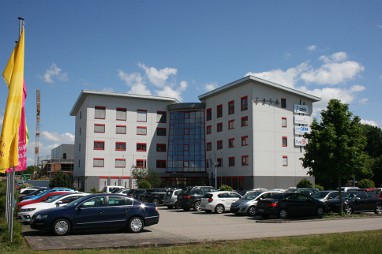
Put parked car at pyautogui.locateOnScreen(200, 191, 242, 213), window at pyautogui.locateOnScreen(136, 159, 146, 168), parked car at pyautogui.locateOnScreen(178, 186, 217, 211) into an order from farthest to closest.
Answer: window at pyautogui.locateOnScreen(136, 159, 146, 168) → parked car at pyautogui.locateOnScreen(178, 186, 217, 211) → parked car at pyautogui.locateOnScreen(200, 191, 242, 213)

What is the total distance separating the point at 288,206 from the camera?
72.8 feet

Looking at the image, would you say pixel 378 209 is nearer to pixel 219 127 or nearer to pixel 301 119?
pixel 301 119

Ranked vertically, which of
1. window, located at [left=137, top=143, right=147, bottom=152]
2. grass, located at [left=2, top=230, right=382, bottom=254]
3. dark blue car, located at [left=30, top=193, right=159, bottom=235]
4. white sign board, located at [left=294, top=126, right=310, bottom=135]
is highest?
white sign board, located at [left=294, top=126, right=310, bottom=135]

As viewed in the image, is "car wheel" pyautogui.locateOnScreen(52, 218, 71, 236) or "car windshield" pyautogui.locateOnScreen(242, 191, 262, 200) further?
"car windshield" pyautogui.locateOnScreen(242, 191, 262, 200)

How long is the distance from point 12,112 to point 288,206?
50.3ft

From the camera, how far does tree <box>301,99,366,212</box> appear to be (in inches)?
910

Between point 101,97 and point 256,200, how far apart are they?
41.6m

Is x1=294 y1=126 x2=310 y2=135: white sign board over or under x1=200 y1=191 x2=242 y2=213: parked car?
over

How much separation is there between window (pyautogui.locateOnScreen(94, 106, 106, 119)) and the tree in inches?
1647

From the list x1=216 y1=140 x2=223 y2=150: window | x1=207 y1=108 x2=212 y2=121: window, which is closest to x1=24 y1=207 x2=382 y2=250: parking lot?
x1=216 y1=140 x2=223 y2=150: window

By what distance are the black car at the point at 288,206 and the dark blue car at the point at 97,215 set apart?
25.4ft

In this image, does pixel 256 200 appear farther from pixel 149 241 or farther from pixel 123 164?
pixel 123 164

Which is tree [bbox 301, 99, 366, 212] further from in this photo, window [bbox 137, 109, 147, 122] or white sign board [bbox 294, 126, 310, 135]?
window [bbox 137, 109, 147, 122]

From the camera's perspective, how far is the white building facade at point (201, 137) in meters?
51.6
